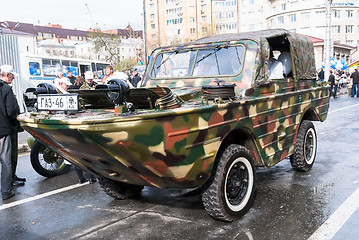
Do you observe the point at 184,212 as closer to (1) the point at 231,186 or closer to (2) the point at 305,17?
(1) the point at 231,186

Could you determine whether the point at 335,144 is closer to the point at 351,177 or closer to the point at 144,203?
the point at 351,177

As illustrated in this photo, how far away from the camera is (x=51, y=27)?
10231 cm

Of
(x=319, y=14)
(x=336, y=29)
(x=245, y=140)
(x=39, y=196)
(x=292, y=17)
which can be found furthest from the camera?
(x=336, y=29)

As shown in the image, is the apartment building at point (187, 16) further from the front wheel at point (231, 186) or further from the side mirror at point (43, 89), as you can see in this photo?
the front wheel at point (231, 186)

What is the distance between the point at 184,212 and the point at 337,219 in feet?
5.65

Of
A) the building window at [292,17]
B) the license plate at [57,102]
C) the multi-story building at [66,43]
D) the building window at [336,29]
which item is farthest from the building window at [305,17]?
the license plate at [57,102]

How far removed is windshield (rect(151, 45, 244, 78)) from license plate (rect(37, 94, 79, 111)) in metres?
1.96

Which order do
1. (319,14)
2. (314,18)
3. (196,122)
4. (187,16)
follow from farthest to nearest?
(187,16), (314,18), (319,14), (196,122)

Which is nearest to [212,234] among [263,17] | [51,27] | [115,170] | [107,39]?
[115,170]

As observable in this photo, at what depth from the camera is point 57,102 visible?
150 inches

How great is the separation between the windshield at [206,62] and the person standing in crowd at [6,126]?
7.37 ft

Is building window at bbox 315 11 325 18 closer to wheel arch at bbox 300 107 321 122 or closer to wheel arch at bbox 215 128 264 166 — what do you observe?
wheel arch at bbox 300 107 321 122

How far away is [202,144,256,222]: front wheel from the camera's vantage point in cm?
404

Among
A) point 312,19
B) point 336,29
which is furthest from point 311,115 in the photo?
point 336,29
